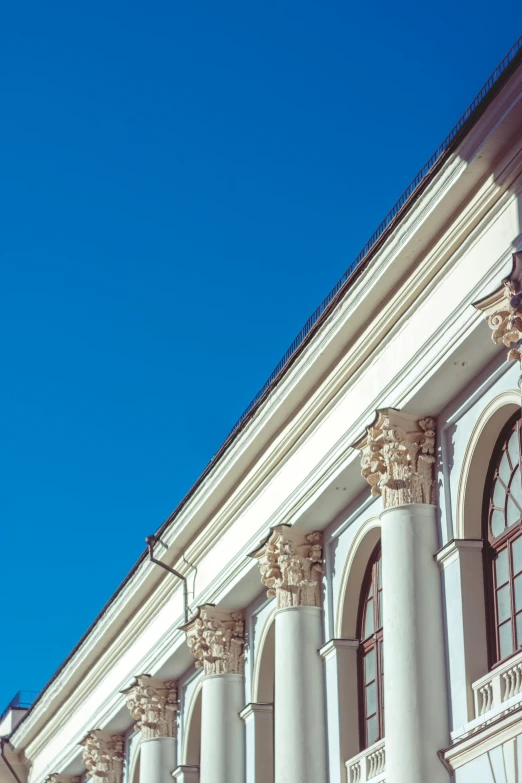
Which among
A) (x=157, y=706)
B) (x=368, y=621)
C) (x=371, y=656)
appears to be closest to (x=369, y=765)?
(x=371, y=656)

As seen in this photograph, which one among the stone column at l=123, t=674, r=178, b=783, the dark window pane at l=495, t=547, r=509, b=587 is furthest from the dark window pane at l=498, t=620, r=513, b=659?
the stone column at l=123, t=674, r=178, b=783

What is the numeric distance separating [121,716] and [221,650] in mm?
7292

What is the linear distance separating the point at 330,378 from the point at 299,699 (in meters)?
4.88

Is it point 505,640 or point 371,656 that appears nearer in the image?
point 505,640

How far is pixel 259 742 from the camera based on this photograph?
25.5 metres

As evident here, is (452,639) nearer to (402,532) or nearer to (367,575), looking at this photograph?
(402,532)

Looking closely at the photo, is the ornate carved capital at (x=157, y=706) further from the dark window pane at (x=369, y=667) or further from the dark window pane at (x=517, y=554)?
the dark window pane at (x=517, y=554)

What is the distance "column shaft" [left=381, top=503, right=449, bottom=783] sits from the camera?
18484 mm

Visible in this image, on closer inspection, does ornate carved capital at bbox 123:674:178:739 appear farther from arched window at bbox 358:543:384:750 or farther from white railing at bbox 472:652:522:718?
white railing at bbox 472:652:522:718

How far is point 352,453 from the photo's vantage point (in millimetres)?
21562

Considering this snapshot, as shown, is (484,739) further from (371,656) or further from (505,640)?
(371,656)

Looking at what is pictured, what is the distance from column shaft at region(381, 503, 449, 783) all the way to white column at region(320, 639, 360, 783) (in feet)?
8.99

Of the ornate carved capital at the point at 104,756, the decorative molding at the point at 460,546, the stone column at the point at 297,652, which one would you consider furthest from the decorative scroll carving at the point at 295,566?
the ornate carved capital at the point at 104,756

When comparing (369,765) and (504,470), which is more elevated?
(504,470)
